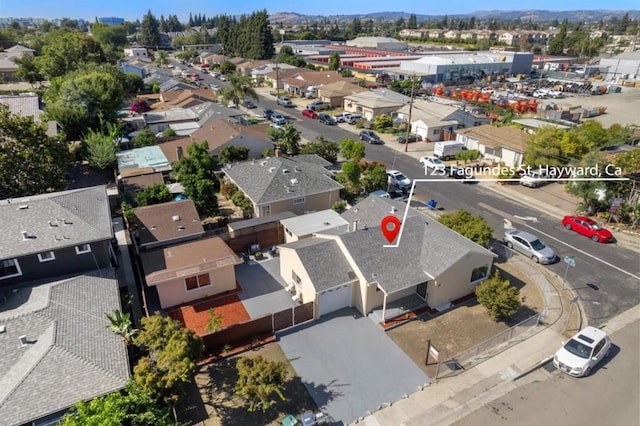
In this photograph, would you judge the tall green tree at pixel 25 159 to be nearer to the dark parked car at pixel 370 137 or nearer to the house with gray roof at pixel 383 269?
the house with gray roof at pixel 383 269

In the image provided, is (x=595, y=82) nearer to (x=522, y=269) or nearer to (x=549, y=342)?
(x=522, y=269)

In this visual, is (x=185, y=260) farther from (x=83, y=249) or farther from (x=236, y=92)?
(x=236, y=92)

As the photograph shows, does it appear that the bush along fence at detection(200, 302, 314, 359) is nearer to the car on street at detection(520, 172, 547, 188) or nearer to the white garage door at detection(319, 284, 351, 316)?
the white garage door at detection(319, 284, 351, 316)

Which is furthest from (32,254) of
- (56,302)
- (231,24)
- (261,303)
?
(231,24)

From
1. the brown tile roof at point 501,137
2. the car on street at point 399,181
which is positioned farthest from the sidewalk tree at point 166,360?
the brown tile roof at point 501,137

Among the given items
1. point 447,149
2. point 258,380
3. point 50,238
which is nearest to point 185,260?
point 50,238

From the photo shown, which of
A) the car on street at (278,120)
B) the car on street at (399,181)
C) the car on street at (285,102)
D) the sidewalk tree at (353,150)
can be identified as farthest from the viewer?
the car on street at (285,102)

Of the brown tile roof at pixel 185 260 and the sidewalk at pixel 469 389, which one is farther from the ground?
the brown tile roof at pixel 185 260
